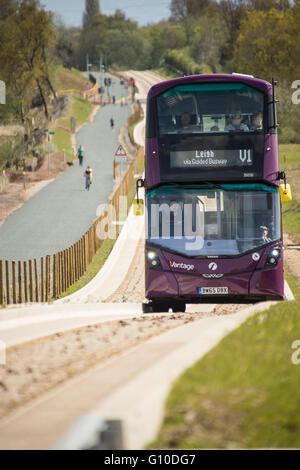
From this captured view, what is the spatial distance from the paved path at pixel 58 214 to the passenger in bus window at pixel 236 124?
552 inches

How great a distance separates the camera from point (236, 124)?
46.9 feet

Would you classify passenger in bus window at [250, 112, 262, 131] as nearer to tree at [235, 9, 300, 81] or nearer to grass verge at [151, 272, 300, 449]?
grass verge at [151, 272, 300, 449]

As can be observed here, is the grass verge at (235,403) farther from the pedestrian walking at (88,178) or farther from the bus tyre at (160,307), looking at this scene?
the pedestrian walking at (88,178)

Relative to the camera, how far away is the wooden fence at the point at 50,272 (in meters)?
18.7

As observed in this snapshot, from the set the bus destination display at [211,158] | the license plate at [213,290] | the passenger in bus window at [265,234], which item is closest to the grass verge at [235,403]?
the passenger in bus window at [265,234]

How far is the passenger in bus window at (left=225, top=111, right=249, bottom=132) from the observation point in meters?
14.2

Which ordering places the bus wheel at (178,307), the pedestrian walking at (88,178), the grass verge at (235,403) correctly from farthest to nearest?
the pedestrian walking at (88,178) → the bus wheel at (178,307) → the grass verge at (235,403)

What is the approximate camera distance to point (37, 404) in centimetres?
596

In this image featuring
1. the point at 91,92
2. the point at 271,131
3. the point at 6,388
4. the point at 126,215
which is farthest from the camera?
the point at 91,92

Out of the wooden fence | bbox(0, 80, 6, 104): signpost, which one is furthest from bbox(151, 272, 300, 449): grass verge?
bbox(0, 80, 6, 104): signpost

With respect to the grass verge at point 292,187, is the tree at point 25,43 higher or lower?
higher

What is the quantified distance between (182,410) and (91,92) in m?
101

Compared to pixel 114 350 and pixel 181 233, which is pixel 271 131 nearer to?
pixel 181 233

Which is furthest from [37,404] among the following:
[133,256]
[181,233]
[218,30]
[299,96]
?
[218,30]
